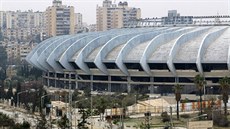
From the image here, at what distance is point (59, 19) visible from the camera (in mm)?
178375

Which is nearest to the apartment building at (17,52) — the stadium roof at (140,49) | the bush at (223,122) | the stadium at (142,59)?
the stadium roof at (140,49)

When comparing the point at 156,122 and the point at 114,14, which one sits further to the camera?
the point at 114,14

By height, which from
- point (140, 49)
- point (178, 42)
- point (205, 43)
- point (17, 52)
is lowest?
point (140, 49)

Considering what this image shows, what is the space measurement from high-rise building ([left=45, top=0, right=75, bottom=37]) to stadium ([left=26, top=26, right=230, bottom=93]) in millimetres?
88020

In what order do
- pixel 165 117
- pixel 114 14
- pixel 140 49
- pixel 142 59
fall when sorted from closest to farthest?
pixel 165 117 → pixel 142 59 → pixel 140 49 → pixel 114 14

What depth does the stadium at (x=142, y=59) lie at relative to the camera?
74688 millimetres

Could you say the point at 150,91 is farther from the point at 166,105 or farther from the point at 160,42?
the point at 166,105

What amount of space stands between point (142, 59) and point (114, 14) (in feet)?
336

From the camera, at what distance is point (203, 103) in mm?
62875

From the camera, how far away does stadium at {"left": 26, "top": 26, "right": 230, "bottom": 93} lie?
74.7 m

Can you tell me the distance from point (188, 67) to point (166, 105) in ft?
41.0

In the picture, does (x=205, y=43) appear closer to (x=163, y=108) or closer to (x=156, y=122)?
(x=163, y=108)

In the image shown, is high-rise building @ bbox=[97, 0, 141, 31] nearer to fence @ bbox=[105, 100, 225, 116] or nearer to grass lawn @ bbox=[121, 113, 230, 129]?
fence @ bbox=[105, 100, 225, 116]

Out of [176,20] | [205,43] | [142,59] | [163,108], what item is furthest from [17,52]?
[163,108]
